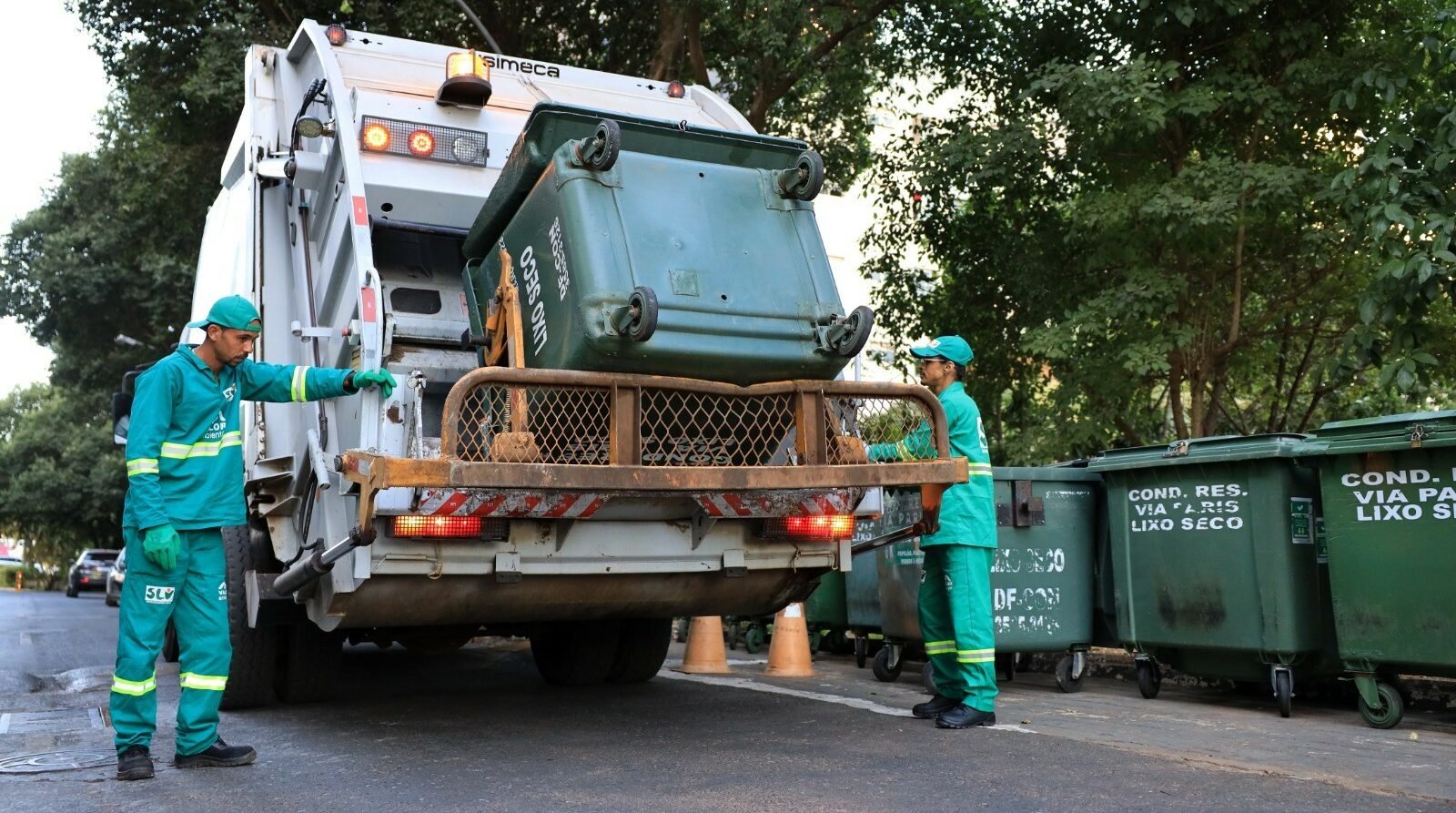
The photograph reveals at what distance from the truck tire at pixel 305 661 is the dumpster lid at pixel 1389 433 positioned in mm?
4371

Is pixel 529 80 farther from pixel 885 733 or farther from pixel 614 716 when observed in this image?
pixel 885 733

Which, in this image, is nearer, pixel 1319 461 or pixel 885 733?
pixel 885 733

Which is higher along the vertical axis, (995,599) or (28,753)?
(995,599)

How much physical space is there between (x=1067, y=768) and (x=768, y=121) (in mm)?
8970

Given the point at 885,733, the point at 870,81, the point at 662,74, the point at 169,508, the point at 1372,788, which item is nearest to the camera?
the point at 1372,788

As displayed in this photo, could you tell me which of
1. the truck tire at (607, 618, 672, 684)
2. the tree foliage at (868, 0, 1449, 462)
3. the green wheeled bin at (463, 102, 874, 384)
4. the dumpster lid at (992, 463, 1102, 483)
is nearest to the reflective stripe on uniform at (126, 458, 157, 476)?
the green wheeled bin at (463, 102, 874, 384)

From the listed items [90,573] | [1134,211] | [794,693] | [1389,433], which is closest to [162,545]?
[794,693]

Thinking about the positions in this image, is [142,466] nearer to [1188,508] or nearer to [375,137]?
[375,137]

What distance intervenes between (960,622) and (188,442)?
2924 mm

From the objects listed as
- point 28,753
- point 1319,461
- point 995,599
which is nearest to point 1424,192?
point 1319,461

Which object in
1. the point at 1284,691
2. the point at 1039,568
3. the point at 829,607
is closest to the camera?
the point at 1284,691

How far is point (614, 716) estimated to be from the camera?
539 centimetres

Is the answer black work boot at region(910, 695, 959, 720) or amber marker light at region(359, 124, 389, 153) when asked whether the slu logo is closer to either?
amber marker light at region(359, 124, 389, 153)

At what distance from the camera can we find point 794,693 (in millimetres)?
6305
